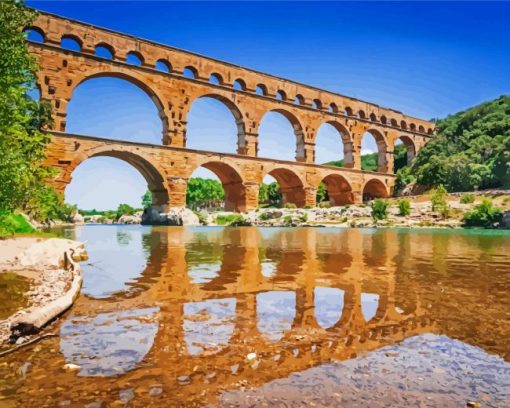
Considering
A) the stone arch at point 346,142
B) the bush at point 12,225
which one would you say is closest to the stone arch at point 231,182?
the stone arch at point 346,142

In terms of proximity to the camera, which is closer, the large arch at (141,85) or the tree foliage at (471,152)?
the large arch at (141,85)

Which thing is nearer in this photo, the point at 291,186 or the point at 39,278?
the point at 39,278

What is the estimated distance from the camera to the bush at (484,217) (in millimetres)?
23672

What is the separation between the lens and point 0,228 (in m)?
9.98

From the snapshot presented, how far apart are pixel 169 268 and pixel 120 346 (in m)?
4.30

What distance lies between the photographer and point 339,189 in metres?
41.7

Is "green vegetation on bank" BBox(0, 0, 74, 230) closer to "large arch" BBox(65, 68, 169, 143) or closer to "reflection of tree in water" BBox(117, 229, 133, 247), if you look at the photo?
"reflection of tree in water" BBox(117, 229, 133, 247)

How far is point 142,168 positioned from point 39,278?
2461cm

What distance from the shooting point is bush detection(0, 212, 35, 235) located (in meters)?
10.0

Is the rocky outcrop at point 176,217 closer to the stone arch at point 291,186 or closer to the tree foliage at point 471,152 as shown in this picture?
the stone arch at point 291,186

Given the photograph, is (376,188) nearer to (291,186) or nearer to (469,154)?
(469,154)

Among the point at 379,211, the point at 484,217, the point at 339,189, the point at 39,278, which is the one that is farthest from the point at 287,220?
the point at 39,278

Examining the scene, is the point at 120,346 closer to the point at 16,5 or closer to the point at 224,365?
the point at 224,365

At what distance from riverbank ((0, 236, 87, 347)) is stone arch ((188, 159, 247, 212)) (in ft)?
77.1
